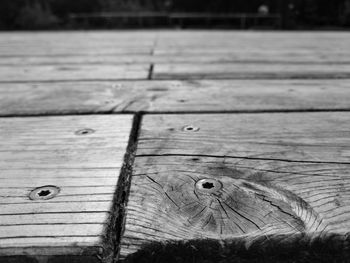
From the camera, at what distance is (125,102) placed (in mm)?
1145

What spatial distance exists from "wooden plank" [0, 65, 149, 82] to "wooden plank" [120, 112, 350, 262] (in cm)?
73

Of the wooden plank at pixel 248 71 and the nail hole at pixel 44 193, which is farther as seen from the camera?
the wooden plank at pixel 248 71

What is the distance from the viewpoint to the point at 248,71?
5.28 feet

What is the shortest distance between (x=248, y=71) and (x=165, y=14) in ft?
62.5

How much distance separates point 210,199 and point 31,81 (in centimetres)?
117

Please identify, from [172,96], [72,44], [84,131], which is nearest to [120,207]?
[84,131]

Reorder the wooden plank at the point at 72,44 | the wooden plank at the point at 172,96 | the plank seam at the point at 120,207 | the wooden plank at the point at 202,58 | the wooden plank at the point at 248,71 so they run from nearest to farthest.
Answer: the plank seam at the point at 120,207 → the wooden plank at the point at 172,96 → the wooden plank at the point at 248,71 → the wooden plank at the point at 202,58 → the wooden plank at the point at 72,44

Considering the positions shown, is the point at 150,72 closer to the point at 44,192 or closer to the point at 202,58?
the point at 202,58

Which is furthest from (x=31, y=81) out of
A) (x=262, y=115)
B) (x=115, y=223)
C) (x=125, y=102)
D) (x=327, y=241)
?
(x=327, y=241)

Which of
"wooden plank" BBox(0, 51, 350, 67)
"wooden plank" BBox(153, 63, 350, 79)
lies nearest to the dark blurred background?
"wooden plank" BBox(0, 51, 350, 67)

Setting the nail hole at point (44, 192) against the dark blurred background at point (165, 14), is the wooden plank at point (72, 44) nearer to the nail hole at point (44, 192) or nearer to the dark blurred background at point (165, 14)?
the nail hole at point (44, 192)

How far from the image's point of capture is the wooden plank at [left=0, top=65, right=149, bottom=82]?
1518 mm

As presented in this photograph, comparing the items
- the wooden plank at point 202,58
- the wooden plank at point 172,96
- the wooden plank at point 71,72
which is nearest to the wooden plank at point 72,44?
the wooden plank at point 202,58

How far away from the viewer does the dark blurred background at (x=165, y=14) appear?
1845cm
